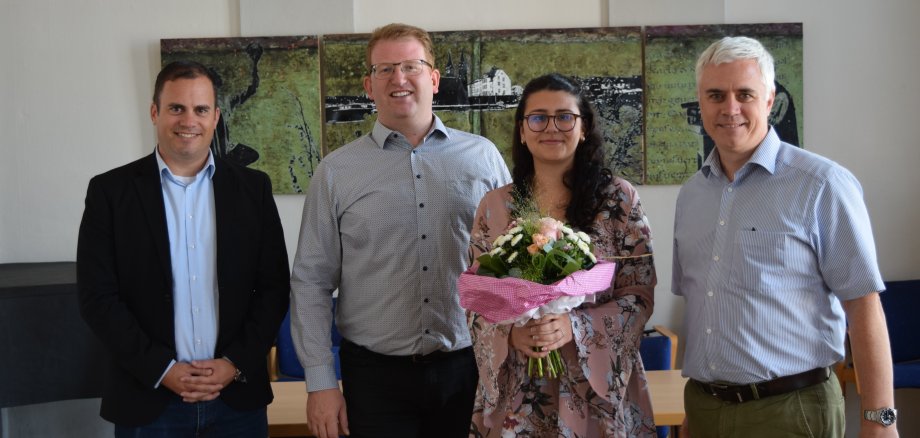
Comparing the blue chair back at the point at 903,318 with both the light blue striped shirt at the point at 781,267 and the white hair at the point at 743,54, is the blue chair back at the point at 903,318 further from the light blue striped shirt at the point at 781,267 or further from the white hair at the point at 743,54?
the white hair at the point at 743,54

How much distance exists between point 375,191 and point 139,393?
1.03 m

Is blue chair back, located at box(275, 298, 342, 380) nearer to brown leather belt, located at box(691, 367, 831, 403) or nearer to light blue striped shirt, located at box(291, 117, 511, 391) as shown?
light blue striped shirt, located at box(291, 117, 511, 391)

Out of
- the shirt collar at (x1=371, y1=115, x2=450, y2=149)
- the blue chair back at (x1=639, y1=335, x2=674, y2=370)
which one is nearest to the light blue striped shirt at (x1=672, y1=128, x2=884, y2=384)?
the shirt collar at (x1=371, y1=115, x2=450, y2=149)

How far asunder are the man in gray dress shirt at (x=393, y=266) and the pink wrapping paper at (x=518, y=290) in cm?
50

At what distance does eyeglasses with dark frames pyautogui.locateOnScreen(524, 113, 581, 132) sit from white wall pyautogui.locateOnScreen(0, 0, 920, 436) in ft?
9.37

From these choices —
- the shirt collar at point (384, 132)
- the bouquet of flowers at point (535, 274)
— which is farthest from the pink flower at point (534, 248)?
the shirt collar at point (384, 132)

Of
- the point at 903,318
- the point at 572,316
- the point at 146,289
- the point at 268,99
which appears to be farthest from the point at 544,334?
the point at 903,318

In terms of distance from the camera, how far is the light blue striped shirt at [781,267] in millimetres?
2289

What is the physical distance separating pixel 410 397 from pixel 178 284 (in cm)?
87

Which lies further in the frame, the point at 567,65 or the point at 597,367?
the point at 567,65

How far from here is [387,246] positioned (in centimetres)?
293

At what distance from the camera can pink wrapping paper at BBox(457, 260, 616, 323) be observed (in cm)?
228

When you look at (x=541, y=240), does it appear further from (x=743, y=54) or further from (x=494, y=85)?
(x=494, y=85)

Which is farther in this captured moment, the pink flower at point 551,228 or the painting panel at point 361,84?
the painting panel at point 361,84
